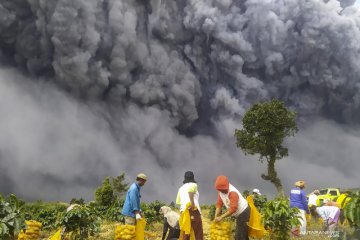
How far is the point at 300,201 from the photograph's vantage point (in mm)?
12703

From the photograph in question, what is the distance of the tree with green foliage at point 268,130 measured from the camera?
42.0 m

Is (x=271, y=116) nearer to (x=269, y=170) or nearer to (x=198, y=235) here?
(x=269, y=170)

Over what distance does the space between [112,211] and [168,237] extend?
15149 millimetres

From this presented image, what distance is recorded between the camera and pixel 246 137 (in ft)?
142

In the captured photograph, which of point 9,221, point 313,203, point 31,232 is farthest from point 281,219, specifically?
point 31,232

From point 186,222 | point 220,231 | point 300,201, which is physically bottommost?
point 220,231

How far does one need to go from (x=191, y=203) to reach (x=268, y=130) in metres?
33.6

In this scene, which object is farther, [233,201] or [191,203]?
[191,203]

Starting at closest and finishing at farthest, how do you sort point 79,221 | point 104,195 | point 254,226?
point 254,226, point 79,221, point 104,195

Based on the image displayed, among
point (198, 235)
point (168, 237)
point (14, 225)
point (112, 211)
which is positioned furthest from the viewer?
point (112, 211)

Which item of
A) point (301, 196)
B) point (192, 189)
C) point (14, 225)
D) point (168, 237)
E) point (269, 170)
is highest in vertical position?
point (269, 170)

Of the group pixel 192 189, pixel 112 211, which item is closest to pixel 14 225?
pixel 192 189

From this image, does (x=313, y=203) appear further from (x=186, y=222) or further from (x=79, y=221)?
(x=79, y=221)

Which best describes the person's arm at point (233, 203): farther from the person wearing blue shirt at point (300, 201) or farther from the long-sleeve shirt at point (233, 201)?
the person wearing blue shirt at point (300, 201)
